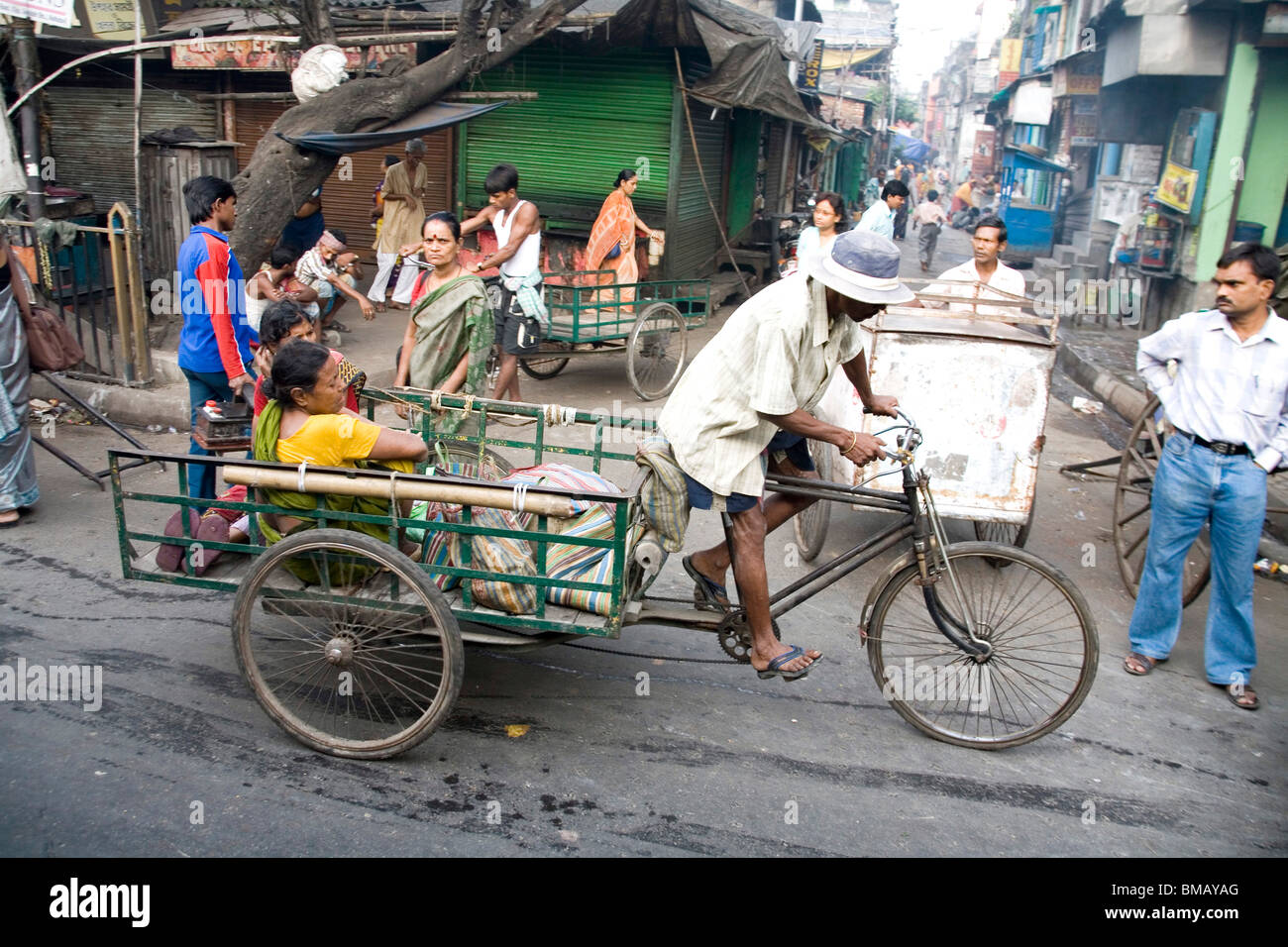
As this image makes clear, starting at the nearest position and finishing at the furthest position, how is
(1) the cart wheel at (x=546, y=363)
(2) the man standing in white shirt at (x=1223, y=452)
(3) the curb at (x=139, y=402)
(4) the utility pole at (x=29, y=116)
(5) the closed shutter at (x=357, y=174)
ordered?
(2) the man standing in white shirt at (x=1223, y=452), (3) the curb at (x=139, y=402), (4) the utility pole at (x=29, y=116), (1) the cart wheel at (x=546, y=363), (5) the closed shutter at (x=357, y=174)

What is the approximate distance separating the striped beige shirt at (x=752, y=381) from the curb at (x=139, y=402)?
5.07 m

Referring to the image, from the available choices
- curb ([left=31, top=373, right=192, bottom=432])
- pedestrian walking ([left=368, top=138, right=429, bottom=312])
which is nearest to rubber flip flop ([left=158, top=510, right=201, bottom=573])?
curb ([left=31, top=373, right=192, bottom=432])

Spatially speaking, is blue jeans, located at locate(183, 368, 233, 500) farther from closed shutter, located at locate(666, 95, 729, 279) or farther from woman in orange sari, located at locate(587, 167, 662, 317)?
closed shutter, located at locate(666, 95, 729, 279)

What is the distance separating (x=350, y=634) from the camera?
3.41 metres

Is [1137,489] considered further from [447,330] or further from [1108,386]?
[1108,386]

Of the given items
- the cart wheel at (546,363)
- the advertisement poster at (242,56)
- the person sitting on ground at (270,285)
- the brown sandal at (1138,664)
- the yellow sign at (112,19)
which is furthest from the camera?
the advertisement poster at (242,56)

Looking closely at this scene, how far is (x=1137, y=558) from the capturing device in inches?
221

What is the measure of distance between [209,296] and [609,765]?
3.21m

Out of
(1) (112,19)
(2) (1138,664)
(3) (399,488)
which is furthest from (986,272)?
(1) (112,19)

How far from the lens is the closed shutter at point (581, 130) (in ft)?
37.7

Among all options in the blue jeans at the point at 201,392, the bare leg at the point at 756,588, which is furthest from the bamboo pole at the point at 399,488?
the blue jeans at the point at 201,392

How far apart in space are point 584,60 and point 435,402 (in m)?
8.63

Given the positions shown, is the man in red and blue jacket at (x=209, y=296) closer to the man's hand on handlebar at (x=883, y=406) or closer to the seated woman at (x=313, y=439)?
the seated woman at (x=313, y=439)

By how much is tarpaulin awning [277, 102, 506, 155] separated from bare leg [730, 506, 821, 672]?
628 cm
